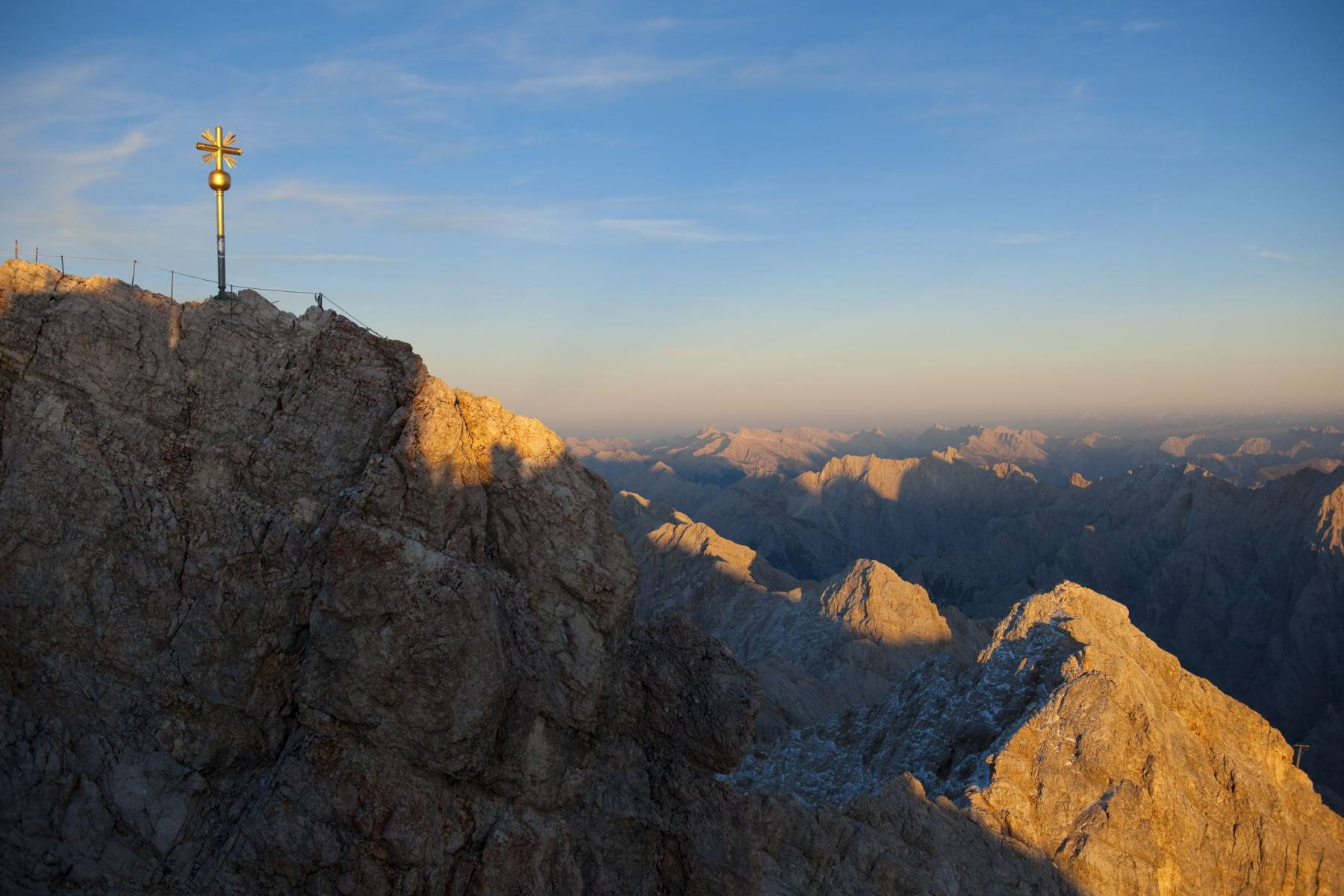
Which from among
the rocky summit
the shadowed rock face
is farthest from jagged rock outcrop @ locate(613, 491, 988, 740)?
the shadowed rock face

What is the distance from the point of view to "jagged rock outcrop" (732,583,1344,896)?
1044 inches

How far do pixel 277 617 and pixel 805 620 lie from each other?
64919 mm

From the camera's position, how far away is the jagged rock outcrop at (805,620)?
2292 inches

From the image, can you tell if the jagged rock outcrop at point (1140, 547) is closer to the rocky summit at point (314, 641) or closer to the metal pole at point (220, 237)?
the rocky summit at point (314, 641)

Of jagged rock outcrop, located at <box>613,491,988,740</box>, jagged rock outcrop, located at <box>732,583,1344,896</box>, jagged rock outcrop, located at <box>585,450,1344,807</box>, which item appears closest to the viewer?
jagged rock outcrop, located at <box>732,583,1344,896</box>

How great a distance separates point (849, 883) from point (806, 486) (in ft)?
582

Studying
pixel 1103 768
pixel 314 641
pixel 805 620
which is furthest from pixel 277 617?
pixel 805 620

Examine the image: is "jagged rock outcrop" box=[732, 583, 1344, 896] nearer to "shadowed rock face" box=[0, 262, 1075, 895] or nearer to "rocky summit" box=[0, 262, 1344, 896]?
"rocky summit" box=[0, 262, 1344, 896]

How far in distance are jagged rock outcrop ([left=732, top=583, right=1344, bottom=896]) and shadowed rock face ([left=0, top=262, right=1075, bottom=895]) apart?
634 inches

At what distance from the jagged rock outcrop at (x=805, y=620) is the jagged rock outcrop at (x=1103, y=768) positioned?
1683 cm

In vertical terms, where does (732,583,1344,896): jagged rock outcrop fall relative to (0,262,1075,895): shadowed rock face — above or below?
below

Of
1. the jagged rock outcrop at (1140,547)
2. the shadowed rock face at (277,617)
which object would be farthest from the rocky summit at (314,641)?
the jagged rock outcrop at (1140,547)

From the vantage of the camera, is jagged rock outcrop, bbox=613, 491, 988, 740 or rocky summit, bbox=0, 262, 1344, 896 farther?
jagged rock outcrop, bbox=613, 491, 988, 740

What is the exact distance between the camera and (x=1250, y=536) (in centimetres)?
10938
